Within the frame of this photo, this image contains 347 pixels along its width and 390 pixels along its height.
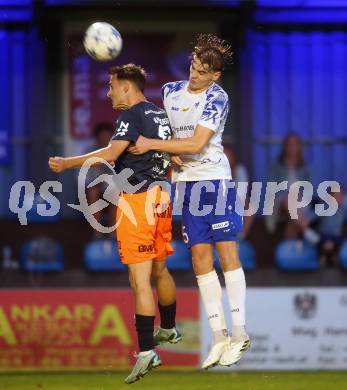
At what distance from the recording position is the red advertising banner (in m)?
12.8

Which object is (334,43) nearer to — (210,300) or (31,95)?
(31,95)

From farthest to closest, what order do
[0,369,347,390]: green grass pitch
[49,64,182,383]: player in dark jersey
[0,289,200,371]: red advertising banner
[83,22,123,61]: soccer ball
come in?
[0,289,200,371]: red advertising banner → [0,369,347,390]: green grass pitch → [83,22,123,61]: soccer ball → [49,64,182,383]: player in dark jersey

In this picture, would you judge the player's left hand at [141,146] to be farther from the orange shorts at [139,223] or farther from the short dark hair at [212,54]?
the short dark hair at [212,54]

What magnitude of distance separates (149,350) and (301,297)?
3715 mm

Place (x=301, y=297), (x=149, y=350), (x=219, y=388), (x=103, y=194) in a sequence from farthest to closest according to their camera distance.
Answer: (x=103, y=194), (x=301, y=297), (x=219, y=388), (x=149, y=350)

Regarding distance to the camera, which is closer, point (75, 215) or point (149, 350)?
point (149, 350)

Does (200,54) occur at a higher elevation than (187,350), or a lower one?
higher

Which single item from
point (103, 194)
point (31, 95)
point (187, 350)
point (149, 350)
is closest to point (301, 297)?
point (187, 350)

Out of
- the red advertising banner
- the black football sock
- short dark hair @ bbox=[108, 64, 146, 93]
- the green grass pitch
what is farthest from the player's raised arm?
the red advertising banner

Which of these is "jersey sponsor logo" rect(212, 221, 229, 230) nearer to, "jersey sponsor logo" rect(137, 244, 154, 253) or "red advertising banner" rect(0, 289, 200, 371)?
"jersey sponsor logo" rect(137, 244, 154, 253)

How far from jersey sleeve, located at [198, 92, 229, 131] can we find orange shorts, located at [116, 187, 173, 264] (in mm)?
651

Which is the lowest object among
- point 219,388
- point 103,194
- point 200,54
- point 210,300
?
point 219,388

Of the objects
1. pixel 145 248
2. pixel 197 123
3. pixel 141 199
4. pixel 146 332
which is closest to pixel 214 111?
pixel 197 123

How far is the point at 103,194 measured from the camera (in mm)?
14297
